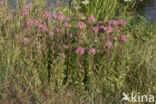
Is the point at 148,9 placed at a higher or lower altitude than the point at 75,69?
higher

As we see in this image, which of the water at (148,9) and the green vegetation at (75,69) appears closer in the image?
the green vegetation at (75,69)

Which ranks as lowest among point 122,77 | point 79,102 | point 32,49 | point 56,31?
point 79,102

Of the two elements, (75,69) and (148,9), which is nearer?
(75,69)

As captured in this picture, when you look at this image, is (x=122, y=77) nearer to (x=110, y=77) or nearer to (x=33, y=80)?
(x=110, y=77)

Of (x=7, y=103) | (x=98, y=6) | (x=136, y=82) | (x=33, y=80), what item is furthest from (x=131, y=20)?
(x=7, y=103)

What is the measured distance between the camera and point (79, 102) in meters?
3.09

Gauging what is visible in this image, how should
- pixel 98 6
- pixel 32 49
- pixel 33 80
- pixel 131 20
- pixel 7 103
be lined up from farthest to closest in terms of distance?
pixel 98 6, pixel 131 20, pixel 32 49, pixel 33 80, pixel 7 103

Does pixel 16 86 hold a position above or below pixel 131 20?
below

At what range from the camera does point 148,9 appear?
8.51 m

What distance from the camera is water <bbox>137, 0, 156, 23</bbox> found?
24.9ft

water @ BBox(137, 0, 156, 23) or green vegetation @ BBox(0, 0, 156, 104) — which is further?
water @ BBox(137, 0, 156, 23)

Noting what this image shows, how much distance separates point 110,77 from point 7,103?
4.07 ft

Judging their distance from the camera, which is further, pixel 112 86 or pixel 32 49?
pixel 32 49

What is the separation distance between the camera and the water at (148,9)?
759 cm
